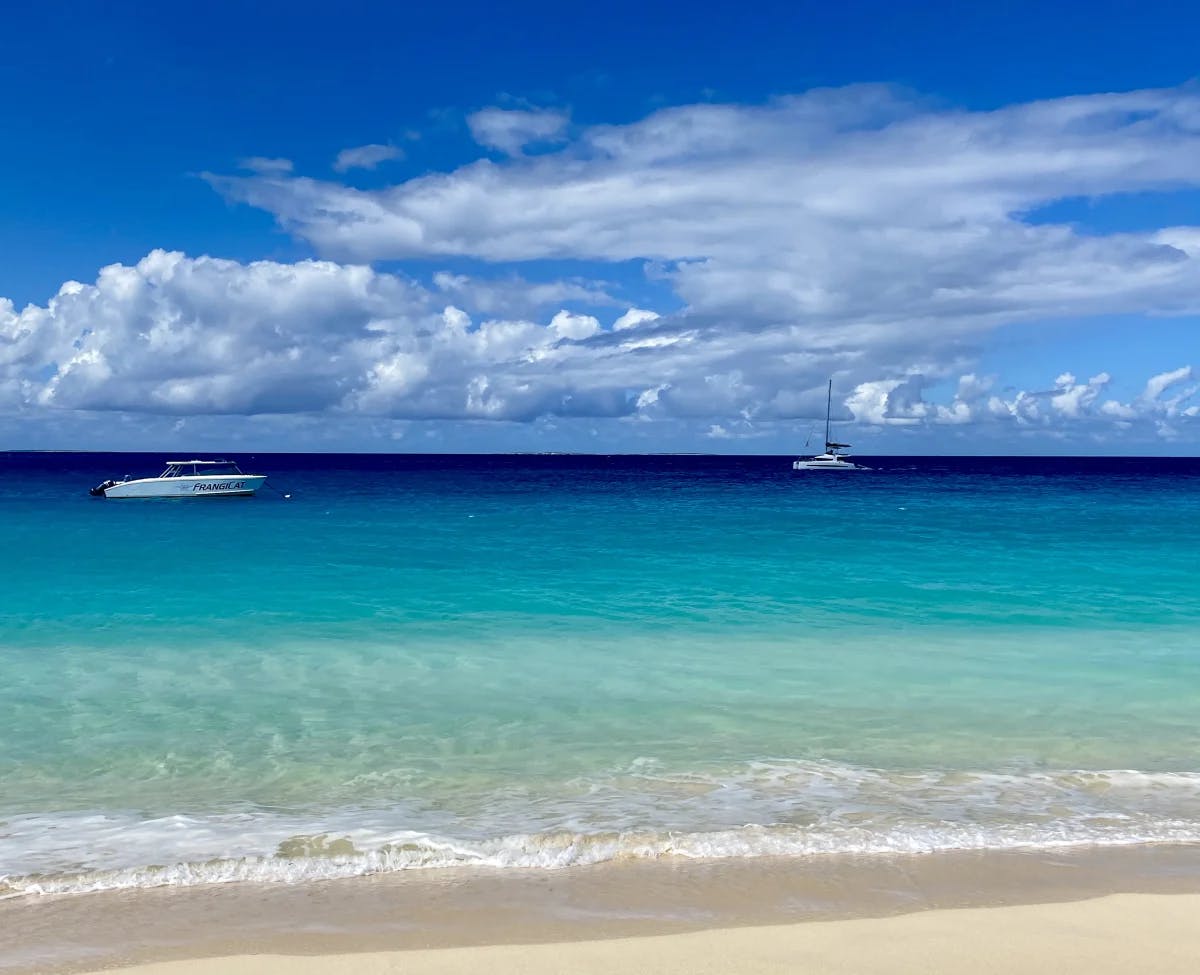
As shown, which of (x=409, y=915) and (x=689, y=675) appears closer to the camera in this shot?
(x=409, y=915)

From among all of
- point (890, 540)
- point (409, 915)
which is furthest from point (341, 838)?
point (890, 540)

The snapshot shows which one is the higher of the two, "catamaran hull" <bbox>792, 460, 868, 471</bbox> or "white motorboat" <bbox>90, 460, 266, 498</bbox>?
"catamaran hull" <bbox>792, 460, 868, 471</bbox>

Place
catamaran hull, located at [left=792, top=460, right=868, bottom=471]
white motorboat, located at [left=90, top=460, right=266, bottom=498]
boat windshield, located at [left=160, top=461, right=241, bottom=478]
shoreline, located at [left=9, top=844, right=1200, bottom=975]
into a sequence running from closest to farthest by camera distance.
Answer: shoreline, located at [left=9, top=844, right=1200, bottom=975] < boat windshield, located at [left=160, top=461, right=241, bottom=478] < white motorboat, located at [left=90, top=460, right=266, bottom=498] < catamaran hull, located at [left=792, top=460, right=868, bottom=471]

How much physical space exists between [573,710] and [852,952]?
6.53m

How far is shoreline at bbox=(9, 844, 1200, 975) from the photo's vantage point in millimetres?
5836

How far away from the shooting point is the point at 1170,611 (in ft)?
65.8

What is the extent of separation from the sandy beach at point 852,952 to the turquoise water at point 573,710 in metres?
1.30

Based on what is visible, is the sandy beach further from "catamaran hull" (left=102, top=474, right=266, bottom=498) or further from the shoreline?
"catamaran hull" (left=102, top=474, right=266, bottom=498)

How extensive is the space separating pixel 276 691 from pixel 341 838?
19.9ft

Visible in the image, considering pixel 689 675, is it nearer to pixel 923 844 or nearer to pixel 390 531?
pixel 923 844

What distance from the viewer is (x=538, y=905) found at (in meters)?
6.47

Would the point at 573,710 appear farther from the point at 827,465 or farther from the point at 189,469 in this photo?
the point at 827,465

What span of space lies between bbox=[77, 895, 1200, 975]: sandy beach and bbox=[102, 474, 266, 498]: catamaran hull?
5484cm

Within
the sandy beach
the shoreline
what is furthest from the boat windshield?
the sandy beach
